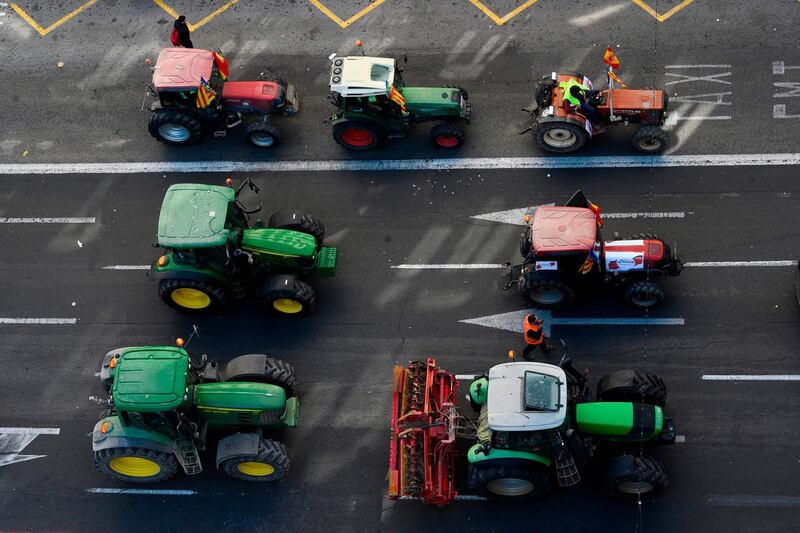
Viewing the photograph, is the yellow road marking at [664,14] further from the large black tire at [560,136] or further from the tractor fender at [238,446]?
the tractor fender at [238,446]

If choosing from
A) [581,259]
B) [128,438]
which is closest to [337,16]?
[581,259]

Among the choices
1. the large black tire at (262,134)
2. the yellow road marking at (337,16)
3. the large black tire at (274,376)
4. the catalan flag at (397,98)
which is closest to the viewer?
the large black tire at (274,376)

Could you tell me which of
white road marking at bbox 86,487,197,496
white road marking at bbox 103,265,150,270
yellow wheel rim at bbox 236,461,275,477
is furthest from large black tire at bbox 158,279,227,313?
white road marking at bbox 86,487,197,496

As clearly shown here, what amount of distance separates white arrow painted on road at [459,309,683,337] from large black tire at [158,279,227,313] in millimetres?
4984

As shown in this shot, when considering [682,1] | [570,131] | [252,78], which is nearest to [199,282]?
[252,78]

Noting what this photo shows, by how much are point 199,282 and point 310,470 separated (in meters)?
4.25

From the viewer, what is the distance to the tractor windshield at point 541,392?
46.7 ft

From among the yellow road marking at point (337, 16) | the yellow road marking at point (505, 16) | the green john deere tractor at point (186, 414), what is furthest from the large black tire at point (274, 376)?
the yellow road marking at point (505, 16)

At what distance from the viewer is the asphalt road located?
1616 centimetres

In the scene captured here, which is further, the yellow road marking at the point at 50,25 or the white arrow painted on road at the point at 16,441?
the yellow road marking at the point at 50,25

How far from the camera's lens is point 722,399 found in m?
16.7

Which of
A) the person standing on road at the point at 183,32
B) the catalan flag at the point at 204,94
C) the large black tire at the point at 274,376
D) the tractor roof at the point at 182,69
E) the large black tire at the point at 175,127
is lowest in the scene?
the large black tire at the point at 274,376

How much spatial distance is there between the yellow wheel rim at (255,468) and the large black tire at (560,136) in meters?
9.33

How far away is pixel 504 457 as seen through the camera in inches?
578
